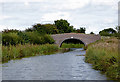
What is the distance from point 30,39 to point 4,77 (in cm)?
2904

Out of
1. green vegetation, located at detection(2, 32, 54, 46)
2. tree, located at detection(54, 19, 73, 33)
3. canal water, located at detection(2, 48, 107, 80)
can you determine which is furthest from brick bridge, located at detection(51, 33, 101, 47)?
canal water, located at detection(2, 48, 107, 80)

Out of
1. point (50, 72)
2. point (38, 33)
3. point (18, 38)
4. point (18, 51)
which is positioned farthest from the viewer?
point (38, 33)

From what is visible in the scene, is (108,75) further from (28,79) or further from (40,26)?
(40,26)

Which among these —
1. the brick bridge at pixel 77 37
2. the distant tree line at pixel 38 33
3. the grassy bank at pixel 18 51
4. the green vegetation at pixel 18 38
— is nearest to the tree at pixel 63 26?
the distant tree line at pixel 38 33

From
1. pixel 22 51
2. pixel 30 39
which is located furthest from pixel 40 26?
pixel 22 51

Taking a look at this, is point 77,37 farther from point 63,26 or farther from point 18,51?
point 18,51

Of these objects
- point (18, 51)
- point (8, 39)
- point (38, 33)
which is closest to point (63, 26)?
point (38, 33)

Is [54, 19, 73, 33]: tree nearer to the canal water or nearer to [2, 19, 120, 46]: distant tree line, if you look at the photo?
[2, 19, 120, 46]: distant tree line

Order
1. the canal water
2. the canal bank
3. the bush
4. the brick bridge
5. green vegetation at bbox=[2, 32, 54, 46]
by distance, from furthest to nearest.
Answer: the brick bridge
green vegetation at bbox=[2, 32, 54, 46]
the bush
the canal bank
the canal water

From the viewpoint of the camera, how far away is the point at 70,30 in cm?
10169

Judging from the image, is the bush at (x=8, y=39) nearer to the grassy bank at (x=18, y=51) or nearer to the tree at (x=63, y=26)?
the grassy bank at (x=18, y=51)

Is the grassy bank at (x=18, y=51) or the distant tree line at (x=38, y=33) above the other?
the distant tree line at (x=38, y=33)

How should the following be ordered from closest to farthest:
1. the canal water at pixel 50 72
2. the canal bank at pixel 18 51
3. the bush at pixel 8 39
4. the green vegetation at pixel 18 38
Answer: the canal water at pixel 50 72, the canal bank at pixel 18 51, the bush at pixel 8 39, the green vegetation at pixel 18 38

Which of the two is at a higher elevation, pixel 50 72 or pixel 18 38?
pixel 18 38
